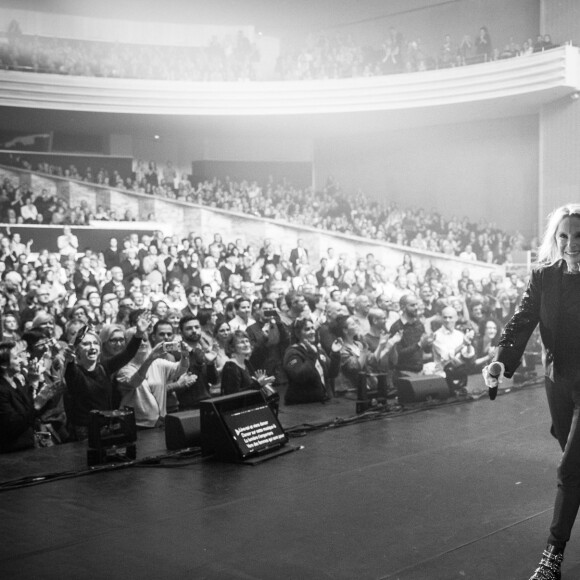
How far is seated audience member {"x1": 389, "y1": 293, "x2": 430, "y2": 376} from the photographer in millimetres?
8758

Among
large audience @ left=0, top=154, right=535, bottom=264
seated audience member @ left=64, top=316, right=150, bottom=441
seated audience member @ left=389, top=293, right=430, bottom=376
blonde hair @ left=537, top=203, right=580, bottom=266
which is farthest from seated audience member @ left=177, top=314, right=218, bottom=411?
large audience @ left=0, top=154, right=535, bottom=264

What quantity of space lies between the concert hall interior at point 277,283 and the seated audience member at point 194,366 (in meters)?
0.02

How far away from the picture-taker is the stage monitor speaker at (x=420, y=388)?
787 cm

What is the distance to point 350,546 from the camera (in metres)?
3.86

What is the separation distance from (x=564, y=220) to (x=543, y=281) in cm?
27

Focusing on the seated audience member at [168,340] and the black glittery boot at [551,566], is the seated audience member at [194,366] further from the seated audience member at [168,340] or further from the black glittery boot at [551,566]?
the black glittery boot at [551,566]

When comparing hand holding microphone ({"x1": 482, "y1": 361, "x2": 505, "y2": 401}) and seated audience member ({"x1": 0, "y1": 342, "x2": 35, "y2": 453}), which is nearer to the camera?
hand holding microphone ({"x1": 482, "y1": 361, "x2": 505, "y2": 401})

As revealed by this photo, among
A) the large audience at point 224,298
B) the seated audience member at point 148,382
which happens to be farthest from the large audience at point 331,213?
the seated audience member at point 148,382

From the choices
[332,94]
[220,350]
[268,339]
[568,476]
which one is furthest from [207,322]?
[332,94]

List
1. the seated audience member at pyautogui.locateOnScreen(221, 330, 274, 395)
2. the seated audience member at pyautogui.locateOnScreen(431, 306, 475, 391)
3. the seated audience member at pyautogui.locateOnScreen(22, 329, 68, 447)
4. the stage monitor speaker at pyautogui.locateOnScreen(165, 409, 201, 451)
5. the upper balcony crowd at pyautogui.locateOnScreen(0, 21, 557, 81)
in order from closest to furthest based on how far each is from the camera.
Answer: the stage monitor speaker at pyautogui.locateOnScreen(165, 409, 201, 451)
the seated audience member at pyautogui.locateOnScreen(22, 329, 68, 447)
the seated audience member at pyautogui.locateOnScreen(221, 330, 274, 395)
the seated audience member at pyautogui.locateOnScreen(431, 306, 475, 391)
the upper balcony crowd at pyautogui.locateOnScreen(0, 21, 557, 81)

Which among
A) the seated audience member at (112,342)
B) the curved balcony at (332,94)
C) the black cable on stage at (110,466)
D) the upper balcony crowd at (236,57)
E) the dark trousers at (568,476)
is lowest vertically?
the black cable on stage at (110,466)

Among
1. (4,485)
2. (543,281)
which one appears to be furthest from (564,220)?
(4,485)

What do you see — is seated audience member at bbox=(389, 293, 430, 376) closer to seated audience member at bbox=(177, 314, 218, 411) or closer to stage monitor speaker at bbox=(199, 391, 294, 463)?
seated audience member at bbox=(177, 314, 218, 411)

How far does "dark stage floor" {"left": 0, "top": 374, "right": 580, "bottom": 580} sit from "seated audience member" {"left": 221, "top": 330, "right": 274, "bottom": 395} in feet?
2.28
